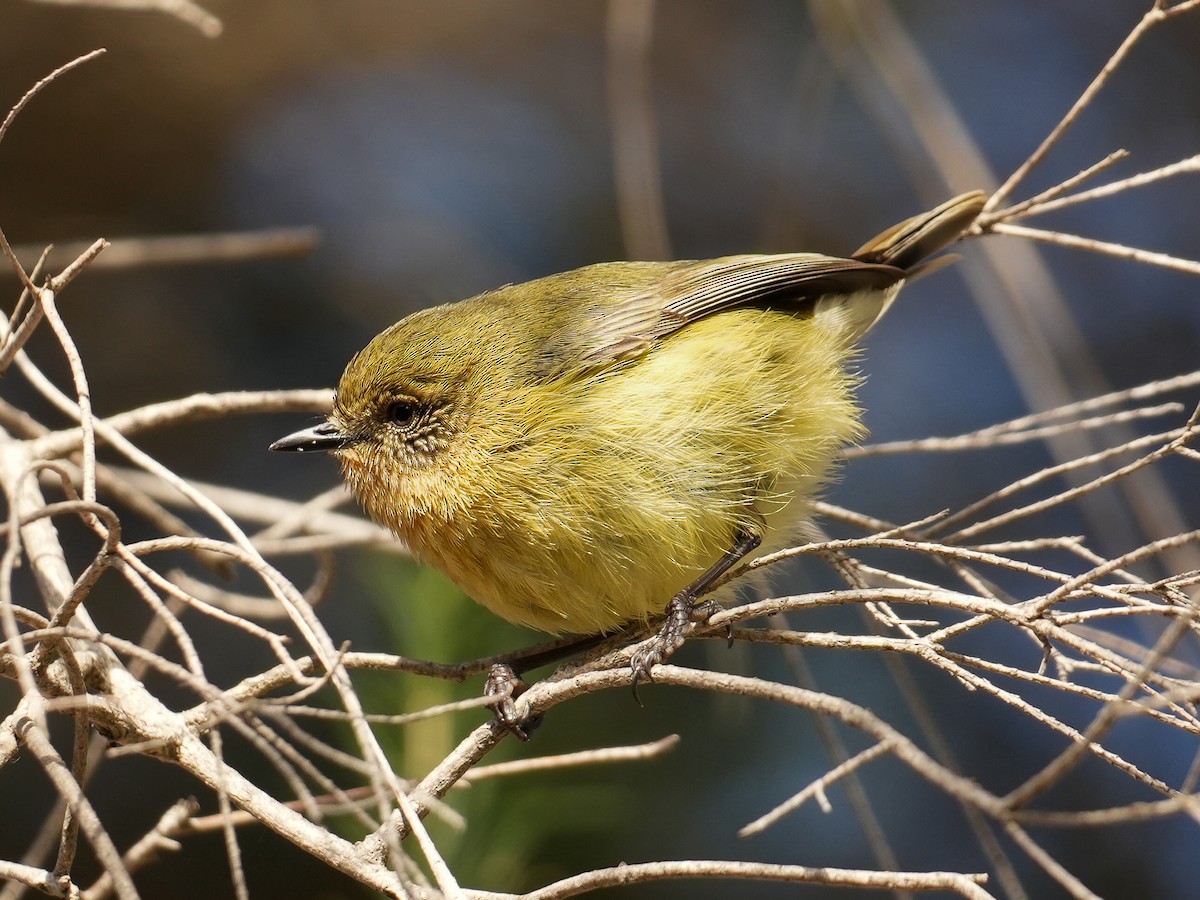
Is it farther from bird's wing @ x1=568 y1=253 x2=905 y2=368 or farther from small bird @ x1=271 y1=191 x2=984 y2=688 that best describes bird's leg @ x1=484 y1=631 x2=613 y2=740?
bird's wing @ x1=568 y1=253 x2=905 y2=368

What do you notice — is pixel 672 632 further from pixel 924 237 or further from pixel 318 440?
pixel 924 237

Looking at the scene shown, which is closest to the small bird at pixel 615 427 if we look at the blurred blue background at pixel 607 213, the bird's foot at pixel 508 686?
the bird's foot at pixel 508 686

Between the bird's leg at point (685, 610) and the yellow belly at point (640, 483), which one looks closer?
the bird's leg at point (685, 610)

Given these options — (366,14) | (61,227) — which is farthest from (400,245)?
(61,227)

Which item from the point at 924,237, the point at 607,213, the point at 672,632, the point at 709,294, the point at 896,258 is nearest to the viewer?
the point at 672,632

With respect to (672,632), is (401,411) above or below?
above

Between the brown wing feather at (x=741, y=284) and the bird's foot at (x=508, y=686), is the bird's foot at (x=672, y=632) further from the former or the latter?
the brown wing feather at (x=741, y=284)

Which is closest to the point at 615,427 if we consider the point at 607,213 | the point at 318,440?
the point at 318,440
